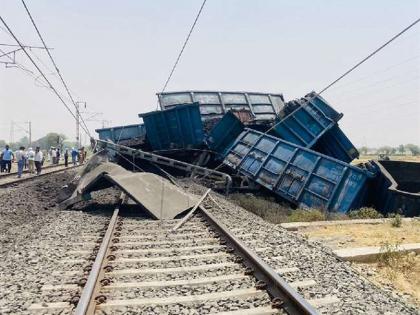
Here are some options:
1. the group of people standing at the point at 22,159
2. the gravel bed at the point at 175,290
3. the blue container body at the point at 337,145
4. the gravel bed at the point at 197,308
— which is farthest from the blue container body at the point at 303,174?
the group of people standing at the point at 22,159

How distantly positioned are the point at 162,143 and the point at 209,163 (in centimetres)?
216

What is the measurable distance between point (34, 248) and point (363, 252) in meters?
4.76

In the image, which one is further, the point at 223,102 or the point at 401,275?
the point at 223,102

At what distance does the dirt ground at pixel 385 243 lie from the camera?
5074mm

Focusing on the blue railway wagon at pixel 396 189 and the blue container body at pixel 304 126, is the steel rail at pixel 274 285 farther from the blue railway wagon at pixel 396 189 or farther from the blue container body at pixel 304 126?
the blue container body at pixel 304 126

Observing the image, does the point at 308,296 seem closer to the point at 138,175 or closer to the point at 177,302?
the point at 177,302

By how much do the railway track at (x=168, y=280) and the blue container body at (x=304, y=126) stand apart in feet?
30.5

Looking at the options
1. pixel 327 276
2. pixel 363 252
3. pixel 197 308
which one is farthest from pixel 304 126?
pixel 197 308

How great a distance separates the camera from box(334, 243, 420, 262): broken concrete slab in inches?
227

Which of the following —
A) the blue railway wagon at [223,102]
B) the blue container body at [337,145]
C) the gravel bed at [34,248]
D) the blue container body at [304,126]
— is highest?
the blue railway wagon at [223,102]

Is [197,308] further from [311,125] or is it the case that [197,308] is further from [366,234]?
[311,125]

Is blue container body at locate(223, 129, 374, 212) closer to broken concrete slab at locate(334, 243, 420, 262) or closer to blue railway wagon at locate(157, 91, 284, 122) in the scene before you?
blue railway wagon at locate(157, 91, 284, 122)

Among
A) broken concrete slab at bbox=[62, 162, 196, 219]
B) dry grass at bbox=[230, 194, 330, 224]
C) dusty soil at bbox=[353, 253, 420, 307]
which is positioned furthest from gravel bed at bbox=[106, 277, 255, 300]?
dry grass at bbox=[230, 194, 330, 224]

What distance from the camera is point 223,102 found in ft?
61.0
